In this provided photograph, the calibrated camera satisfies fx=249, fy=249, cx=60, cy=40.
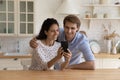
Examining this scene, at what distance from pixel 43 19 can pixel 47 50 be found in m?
2.45

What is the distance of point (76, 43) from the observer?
99.9 inches

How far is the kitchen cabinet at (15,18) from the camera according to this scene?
170 inches

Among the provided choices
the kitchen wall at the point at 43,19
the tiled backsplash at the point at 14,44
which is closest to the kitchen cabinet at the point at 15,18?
the kitchen wall at the point at 43,19

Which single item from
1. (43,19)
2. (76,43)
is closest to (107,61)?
(43,19)

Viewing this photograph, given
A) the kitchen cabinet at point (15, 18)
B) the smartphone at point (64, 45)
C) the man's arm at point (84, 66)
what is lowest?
the man's arm at point (84, 66)

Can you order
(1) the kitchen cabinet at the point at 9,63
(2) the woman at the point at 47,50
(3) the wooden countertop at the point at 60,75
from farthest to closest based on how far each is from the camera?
(1) the kitchen cabinet at the point at 9,63 → (2) the woman at the point at 47,50 → (3) the wooden countertop at the point at 60,75

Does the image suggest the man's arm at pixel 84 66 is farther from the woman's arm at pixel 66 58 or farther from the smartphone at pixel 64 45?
the smartphone at pixel 64 45

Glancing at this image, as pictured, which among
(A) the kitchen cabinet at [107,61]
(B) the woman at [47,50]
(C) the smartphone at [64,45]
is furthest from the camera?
(A) the kitchen cabinet at [107,61]

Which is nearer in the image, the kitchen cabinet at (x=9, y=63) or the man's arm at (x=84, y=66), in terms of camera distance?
the man's arm at (x=84, y=66)

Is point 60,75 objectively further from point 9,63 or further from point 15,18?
point 15,18

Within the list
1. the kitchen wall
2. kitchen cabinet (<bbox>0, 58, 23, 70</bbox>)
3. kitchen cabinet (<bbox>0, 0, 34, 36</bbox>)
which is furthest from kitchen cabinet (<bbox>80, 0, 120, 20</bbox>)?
kitchen cabinet (<bbox>0, 58, 23, 70</bbox>)

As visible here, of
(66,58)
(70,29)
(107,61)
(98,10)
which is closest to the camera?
(66,58)

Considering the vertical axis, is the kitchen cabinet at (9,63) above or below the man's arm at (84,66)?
below

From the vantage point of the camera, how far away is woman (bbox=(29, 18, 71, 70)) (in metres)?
2.25
